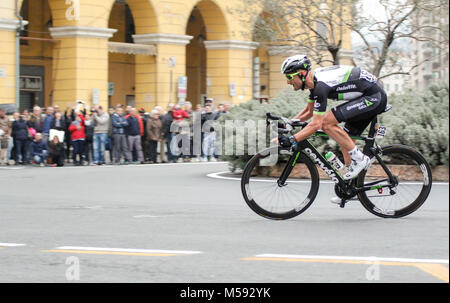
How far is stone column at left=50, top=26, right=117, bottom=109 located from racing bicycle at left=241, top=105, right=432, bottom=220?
2452cm

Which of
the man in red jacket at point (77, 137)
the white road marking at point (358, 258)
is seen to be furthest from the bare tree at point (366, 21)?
the white road marking at point (358, 258)

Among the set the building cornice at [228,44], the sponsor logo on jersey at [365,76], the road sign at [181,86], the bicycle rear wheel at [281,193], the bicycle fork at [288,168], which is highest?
the building cornice at [228,44]

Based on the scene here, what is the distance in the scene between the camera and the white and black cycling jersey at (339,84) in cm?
974

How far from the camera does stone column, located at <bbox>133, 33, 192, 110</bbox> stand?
3775 cm

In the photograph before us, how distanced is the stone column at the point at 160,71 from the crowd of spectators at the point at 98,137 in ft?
32.1

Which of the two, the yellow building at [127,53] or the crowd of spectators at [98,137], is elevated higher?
the yellow building at [127,53]

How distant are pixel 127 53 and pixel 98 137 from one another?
1490cm

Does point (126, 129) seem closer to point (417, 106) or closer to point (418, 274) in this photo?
point (417, 106)

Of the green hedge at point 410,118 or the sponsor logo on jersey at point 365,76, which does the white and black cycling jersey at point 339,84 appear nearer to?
the sponsor logo on jersey at point 365,76

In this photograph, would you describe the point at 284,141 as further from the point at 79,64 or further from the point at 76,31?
the point at 79,64

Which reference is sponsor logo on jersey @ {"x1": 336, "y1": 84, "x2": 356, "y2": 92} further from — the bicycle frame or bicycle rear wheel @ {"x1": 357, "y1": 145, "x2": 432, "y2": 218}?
bicycle rear wheel @ {"x1": 357, "y1": 145, "x2": 432, "y2": 218}

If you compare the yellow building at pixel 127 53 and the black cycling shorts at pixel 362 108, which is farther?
the yellow building at pixel 127 53

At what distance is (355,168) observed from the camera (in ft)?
32.7

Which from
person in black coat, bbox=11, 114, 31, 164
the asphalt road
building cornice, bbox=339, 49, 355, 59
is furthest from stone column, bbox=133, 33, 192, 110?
the asphalt road
